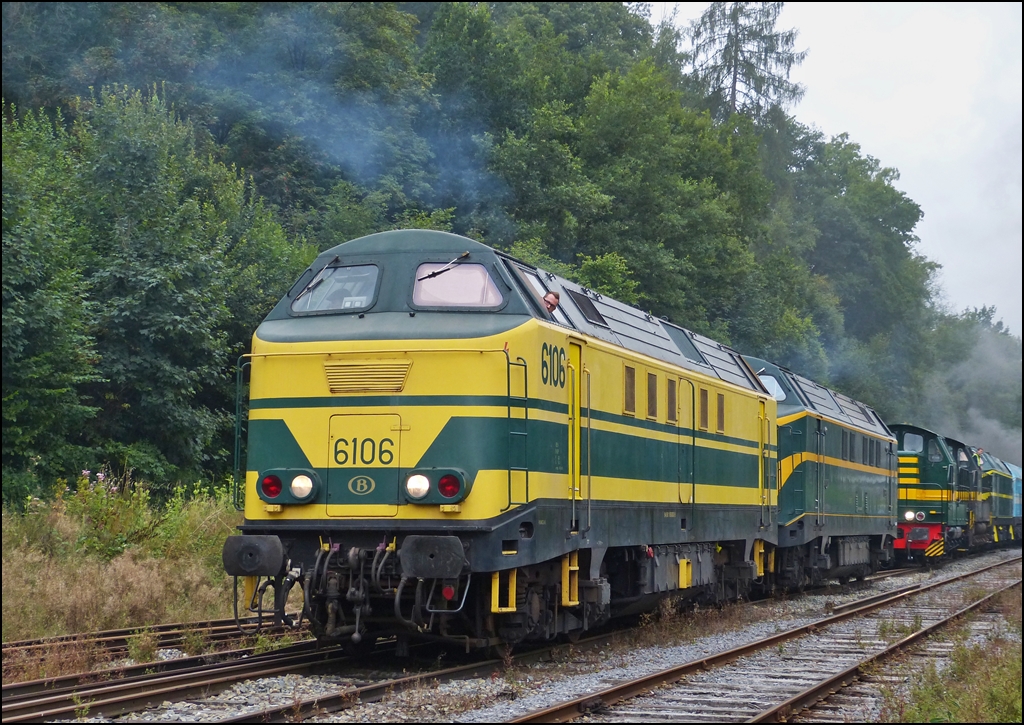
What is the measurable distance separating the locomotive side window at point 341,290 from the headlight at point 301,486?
1683 millimetres

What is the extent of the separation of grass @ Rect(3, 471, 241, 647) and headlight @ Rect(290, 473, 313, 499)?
3405mm

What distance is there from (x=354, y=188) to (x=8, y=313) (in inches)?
639

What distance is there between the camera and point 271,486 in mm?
10398

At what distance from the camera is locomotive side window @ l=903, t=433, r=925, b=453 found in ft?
106

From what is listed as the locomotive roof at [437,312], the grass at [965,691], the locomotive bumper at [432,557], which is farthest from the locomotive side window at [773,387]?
the locomotive bumper at [432,557]

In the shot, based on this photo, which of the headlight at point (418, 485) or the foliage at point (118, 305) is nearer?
the headlight at point (418, 485)

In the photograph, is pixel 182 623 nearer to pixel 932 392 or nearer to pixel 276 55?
pixel 276 55

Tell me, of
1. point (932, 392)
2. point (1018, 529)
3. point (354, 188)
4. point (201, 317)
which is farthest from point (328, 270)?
point (932, 392)

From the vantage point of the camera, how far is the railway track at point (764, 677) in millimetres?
8805

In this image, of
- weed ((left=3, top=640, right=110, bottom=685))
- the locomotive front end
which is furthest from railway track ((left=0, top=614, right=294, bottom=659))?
the locomotive front end

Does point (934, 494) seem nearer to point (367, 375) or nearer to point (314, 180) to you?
point (314, 180)

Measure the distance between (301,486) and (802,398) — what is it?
12854mm

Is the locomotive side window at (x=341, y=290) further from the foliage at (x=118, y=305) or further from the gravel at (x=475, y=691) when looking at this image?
the foliage at (x=118, y=305)

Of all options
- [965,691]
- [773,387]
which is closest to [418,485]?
[965,691]
